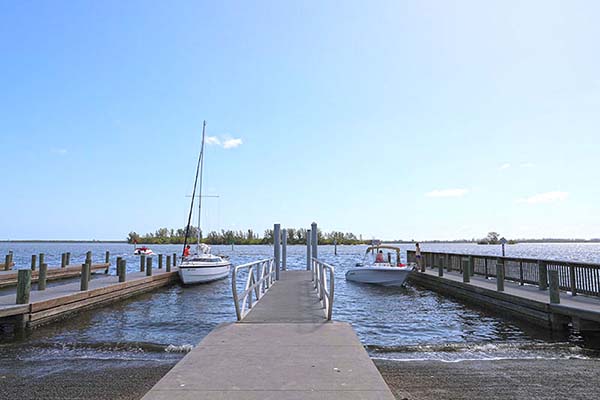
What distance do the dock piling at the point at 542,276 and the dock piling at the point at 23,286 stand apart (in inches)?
595

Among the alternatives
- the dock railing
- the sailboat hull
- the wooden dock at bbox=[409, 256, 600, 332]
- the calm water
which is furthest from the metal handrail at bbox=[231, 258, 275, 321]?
the sailboat hull

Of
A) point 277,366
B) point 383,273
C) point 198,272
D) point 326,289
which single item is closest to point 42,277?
point 198,272

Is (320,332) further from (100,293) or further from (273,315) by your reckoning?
(100,293)

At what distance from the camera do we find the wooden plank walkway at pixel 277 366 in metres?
4.04

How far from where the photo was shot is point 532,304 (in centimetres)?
1085

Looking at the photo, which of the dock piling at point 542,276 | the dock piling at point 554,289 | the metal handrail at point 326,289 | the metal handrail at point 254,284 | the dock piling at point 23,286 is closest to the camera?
the metal handrail at point 326,289

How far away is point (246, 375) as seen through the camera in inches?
179

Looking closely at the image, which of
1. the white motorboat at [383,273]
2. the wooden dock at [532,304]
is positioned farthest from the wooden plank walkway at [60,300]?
the wooden dock at [532,304]

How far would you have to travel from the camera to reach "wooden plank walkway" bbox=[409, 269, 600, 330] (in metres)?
9.26

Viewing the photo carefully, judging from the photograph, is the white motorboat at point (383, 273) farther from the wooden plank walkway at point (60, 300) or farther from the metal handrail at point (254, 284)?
the wooden plank walkway at point (60, 300)

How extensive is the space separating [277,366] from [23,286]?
30.5ft

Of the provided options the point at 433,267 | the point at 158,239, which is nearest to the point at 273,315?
the point at 433,267

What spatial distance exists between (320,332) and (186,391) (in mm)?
3040

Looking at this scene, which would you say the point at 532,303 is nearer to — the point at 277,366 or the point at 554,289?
the point at 554,289
